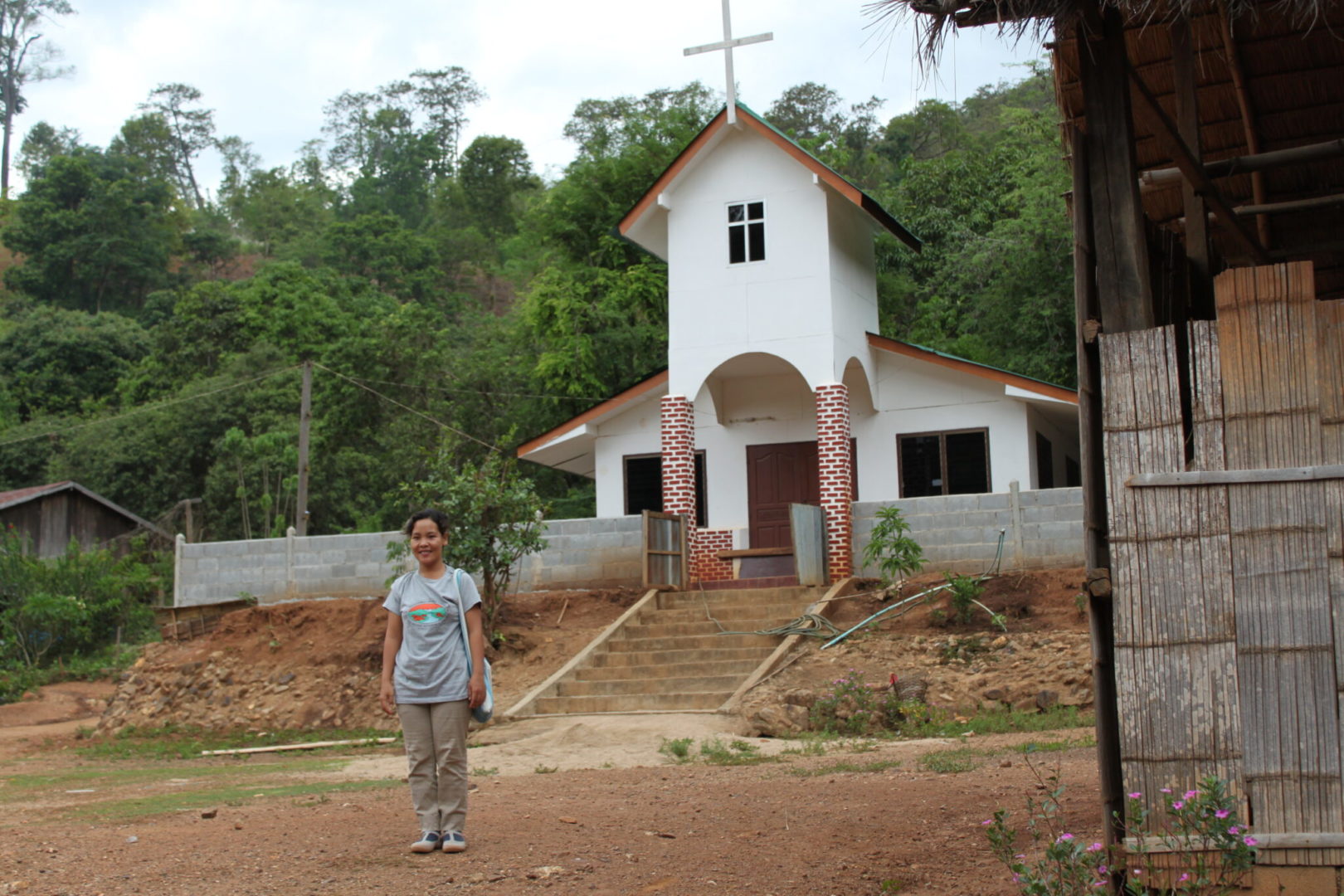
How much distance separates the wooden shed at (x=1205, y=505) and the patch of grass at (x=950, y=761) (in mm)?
4171

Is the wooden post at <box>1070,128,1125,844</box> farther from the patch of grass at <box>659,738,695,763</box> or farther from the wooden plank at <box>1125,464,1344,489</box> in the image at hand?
the patch of grass at <box>659,738,695,763</box>

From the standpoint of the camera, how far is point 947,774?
351 inches

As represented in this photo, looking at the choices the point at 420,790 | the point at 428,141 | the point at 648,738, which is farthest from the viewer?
the point at 428,141

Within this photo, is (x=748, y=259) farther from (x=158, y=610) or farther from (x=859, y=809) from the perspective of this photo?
(x=859, y=809)

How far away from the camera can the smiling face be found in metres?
6.58

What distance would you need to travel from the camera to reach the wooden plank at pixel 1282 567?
4.68 metres

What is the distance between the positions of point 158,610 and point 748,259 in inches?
414

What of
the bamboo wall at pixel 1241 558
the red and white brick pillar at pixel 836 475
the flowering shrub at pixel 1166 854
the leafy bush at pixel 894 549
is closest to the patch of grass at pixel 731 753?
the leafy bush at pixel 894 549

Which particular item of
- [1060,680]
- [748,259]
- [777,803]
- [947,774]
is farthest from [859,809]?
[748,259]

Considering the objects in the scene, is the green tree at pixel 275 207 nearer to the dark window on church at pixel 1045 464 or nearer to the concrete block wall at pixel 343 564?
the concrete block wall at pixel 343 564

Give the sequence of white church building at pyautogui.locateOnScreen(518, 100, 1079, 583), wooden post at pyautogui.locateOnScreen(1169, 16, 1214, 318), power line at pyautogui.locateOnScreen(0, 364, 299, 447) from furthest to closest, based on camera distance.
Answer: power line at pyautogui.locateOnScreen(0, 364, 299, 447), white church building at pyautogui.locateOnScreen(518, 100, 1079, 583), wooden post at pyautogui.locateOnScreen(1169, 16, 1214, 318)

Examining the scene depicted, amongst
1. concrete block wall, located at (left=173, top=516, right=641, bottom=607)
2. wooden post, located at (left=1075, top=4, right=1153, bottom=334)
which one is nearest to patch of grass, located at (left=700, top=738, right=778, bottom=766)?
wooden post, located at (left=1075, top=4, right=1153, bottom=334)

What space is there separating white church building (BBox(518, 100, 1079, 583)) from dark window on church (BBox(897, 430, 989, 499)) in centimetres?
3

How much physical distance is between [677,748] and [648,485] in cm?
1039
